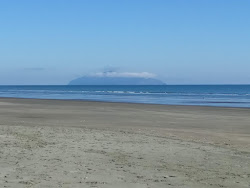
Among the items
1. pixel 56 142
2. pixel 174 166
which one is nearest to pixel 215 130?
pixel 56 142

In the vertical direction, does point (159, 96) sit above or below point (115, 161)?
above

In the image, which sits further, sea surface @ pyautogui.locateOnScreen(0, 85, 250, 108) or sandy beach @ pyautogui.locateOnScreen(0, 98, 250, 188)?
sea surface @ pyautogui.locateOnScreen(0, 85, 250, 108)

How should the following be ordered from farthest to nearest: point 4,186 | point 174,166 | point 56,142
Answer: point 56,142 → point 174,166 → point 4,186

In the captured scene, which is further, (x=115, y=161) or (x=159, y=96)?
(x=159, y=96)

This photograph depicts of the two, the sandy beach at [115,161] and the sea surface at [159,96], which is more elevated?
the sea surface at [159,96]

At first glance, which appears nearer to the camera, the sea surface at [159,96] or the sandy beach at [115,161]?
the sandy beach at [115,161]

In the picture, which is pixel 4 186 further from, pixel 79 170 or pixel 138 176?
pixel 138 176

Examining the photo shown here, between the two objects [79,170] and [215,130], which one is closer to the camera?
[79,170]

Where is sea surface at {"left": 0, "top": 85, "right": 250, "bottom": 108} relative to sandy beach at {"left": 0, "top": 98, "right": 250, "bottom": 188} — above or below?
above

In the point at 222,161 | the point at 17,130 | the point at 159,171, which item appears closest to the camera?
the point at 159,171

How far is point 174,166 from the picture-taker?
970 cm

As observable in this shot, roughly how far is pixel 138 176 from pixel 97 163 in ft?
5.14

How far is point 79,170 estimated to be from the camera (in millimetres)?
8922

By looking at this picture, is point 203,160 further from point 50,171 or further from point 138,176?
point 50,171
